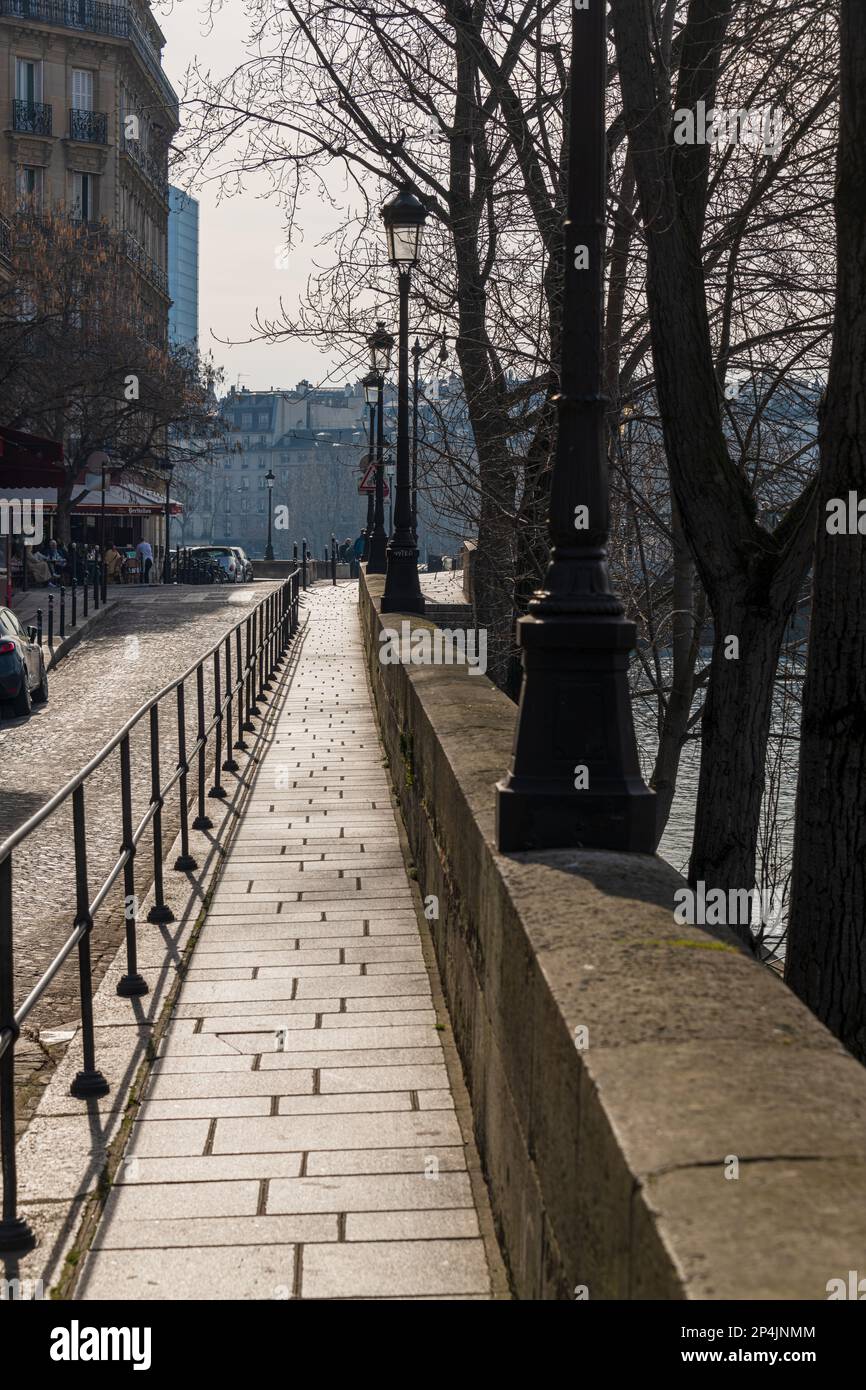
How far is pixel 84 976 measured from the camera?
17.7 feet

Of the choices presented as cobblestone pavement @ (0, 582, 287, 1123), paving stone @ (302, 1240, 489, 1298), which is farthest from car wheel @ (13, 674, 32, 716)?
paving stone @ (302, 1240, 489, 1298)

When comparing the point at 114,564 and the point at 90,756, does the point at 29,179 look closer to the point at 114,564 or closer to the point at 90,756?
the point at 114,564

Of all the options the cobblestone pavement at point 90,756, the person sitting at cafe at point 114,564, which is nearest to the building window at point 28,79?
the person sitting at cafe at point 114,564

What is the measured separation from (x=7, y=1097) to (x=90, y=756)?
12314mm

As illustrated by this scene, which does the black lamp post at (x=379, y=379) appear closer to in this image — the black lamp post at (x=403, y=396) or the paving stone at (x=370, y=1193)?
the black lamp post at (x=403, y=396)

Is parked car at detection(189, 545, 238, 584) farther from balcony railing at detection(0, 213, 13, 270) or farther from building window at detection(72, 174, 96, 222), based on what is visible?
building window at detection(72, 174, 96, 222)

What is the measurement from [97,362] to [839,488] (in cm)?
4041

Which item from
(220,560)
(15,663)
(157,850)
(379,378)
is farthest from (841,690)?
(220,560)

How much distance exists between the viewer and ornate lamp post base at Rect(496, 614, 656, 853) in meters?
4.64

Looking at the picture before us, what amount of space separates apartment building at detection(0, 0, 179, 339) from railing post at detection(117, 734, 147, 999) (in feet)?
193

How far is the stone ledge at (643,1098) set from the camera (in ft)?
6.91

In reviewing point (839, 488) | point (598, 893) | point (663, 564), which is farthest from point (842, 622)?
point (663, 564)

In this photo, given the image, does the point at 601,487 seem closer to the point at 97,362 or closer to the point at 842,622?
the point at 842,622
